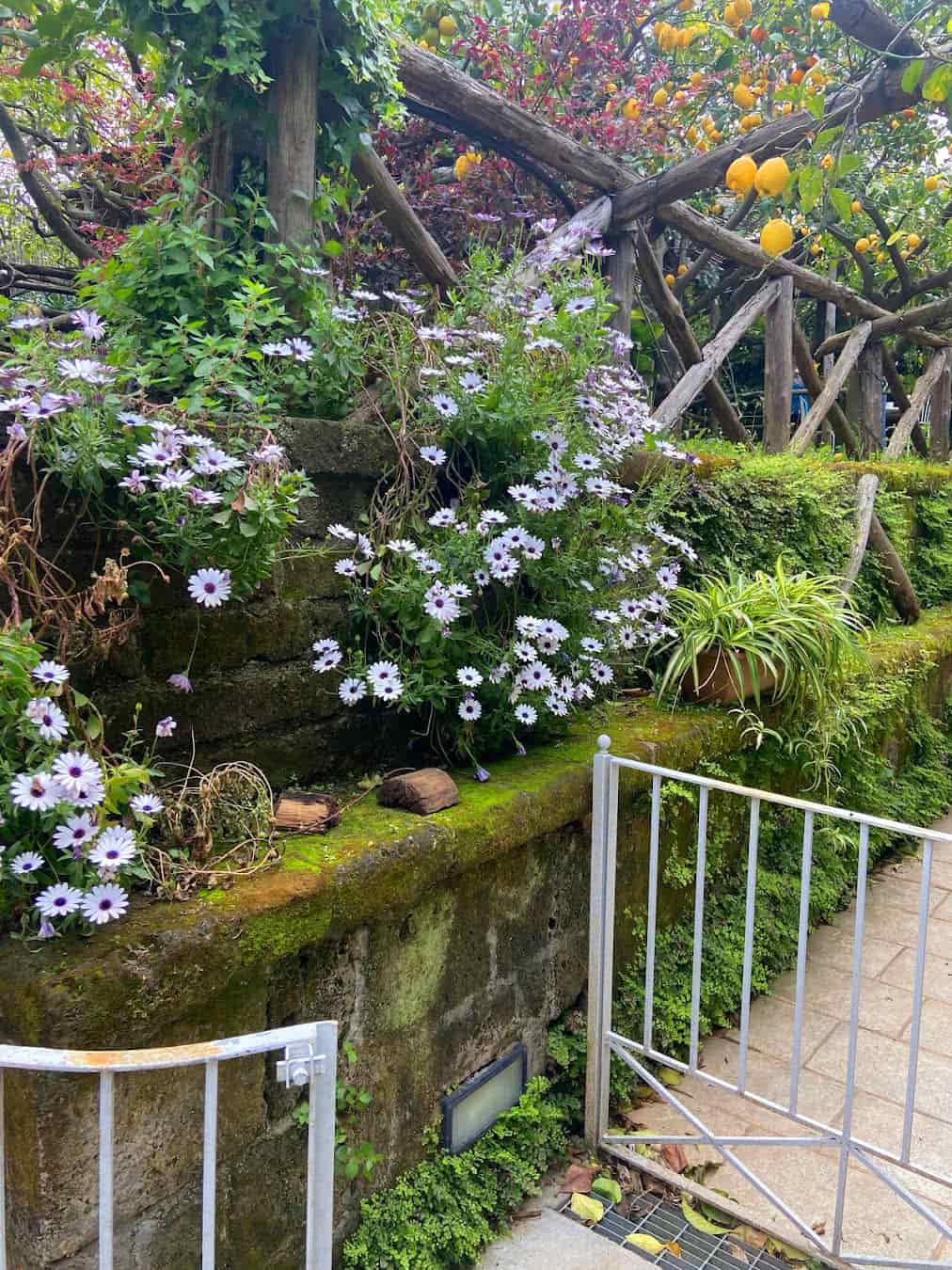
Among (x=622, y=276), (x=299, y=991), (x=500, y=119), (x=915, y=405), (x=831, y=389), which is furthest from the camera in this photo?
(x=915, y=405)

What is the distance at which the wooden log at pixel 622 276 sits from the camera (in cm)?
465

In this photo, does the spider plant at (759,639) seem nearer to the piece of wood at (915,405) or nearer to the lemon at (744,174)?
the lemon at (744,174)

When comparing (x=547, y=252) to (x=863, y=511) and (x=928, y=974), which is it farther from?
(x=928, y=974)

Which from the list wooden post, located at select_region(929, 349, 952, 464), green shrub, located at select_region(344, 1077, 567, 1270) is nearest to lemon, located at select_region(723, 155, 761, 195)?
green shrub, located at select_region(344, 1077, 567, 1270)

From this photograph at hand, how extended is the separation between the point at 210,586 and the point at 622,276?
3456mm

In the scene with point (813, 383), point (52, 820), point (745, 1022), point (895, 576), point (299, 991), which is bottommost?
point (745, 1022)

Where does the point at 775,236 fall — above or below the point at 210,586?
Answer: above

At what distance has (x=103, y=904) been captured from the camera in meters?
1.60

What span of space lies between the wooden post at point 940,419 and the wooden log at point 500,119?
5908 mm

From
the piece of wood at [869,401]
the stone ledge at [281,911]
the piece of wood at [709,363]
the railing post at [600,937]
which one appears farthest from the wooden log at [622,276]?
the piece of wood at [869,401]

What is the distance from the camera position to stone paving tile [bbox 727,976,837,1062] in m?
3.05

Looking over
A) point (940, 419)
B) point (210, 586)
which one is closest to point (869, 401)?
point (940, 419)

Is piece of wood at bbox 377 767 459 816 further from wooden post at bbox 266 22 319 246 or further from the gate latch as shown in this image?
wooden post at bbox 266 22 319 246

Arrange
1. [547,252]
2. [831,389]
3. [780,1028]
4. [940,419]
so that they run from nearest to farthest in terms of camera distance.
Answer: [780,1028], [547,252], [831,389], [940,419]
